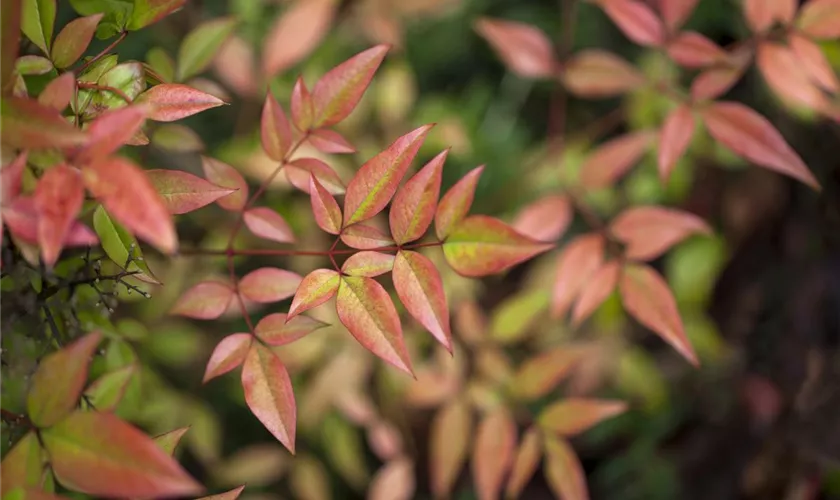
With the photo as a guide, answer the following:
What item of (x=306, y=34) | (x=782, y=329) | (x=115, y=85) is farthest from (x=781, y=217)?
(x=115, y=85)

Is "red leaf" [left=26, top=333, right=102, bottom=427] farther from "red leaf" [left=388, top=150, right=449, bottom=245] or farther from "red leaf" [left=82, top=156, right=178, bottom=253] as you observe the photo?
"red leaf" [left=388, top=150, right=449, bottom=245]

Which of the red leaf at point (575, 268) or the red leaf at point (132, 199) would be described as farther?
the red leaf at point (575, 268)

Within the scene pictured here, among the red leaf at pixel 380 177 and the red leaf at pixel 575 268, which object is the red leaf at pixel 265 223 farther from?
the red leaf at pixel 575 268

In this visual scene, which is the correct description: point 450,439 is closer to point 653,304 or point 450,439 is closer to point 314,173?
point 653,304

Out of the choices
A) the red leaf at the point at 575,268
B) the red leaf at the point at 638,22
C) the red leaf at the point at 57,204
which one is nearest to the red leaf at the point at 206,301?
the red leaf at the point at 57,204

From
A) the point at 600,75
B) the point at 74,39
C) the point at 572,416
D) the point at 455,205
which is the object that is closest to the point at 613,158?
the point at 600,75

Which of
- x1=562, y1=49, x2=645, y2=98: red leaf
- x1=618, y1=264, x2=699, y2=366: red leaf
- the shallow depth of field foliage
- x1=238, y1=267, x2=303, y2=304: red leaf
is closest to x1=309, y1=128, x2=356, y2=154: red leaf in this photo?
the shallow depth of field foliage

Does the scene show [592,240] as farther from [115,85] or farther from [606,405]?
[115,85]
